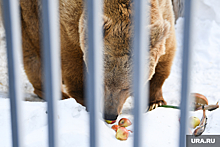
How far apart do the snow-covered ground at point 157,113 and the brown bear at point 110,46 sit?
263 millimetres

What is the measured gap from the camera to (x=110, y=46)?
1.83m

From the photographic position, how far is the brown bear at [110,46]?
179 cm

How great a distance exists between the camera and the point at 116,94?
6.50ft

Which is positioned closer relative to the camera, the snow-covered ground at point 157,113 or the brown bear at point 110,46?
the snow-covered ground at point 157,113

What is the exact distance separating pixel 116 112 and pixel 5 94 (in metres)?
1.60

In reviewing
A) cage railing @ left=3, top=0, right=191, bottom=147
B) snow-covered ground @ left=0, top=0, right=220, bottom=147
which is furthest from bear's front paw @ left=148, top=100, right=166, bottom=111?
cage railing @ left=3, top=0, right=191, bottom=147

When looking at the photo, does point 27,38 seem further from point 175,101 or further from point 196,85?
point 196,85

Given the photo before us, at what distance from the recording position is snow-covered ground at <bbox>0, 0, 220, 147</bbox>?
1221mm

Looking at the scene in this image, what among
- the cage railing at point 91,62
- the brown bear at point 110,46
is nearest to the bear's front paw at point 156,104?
the brown bear at point 110,46

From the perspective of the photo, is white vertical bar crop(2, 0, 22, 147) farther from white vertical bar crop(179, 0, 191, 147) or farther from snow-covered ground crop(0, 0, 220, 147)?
white vertical bar crop(179, 0, 191, 147)

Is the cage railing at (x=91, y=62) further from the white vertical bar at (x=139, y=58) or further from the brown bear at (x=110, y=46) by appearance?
the brown bear at (x=110, y=46)

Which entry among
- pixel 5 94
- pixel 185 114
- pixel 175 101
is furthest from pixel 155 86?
pixel 185 114

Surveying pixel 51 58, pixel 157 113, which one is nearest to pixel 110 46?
pixel 157 113

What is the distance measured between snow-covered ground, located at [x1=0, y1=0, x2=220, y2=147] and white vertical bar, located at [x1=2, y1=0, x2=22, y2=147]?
54 mm
